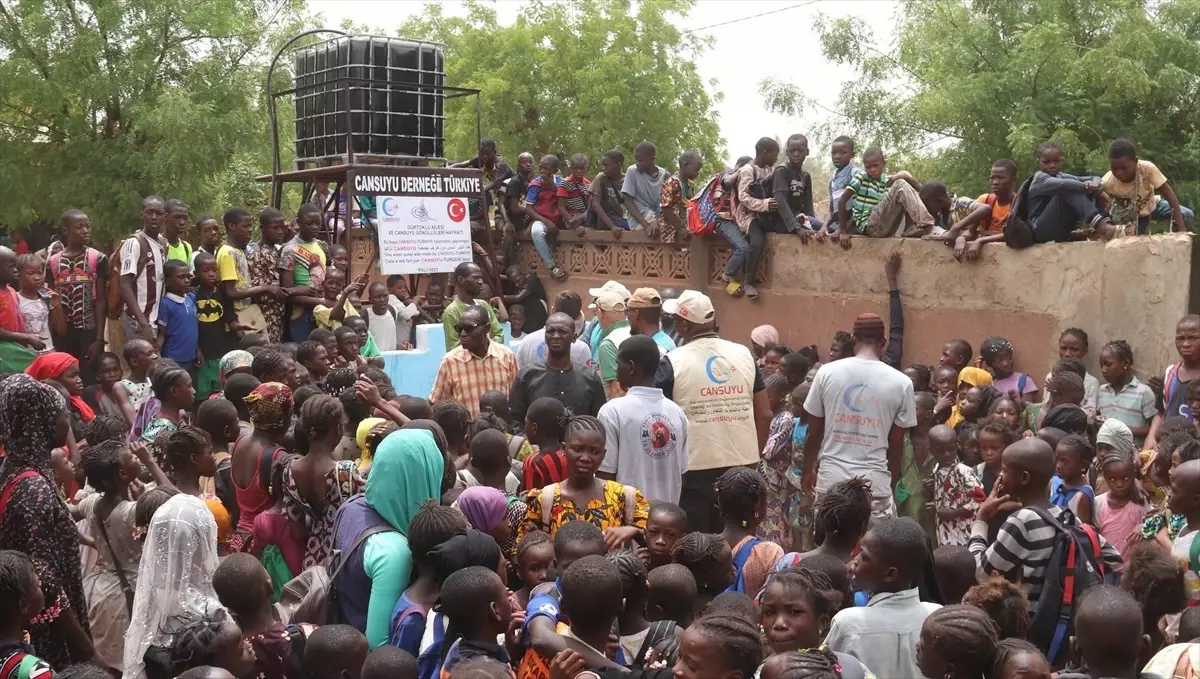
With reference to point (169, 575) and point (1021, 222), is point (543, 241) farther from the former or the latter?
point (169, 575)

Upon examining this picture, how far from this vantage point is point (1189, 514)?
522cm

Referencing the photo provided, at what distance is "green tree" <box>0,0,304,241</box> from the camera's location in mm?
19375

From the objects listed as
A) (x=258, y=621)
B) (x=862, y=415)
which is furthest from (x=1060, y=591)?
(x=258, y=621)

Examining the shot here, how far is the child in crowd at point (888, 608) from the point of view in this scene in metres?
4.18

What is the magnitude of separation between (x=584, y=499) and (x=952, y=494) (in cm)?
261

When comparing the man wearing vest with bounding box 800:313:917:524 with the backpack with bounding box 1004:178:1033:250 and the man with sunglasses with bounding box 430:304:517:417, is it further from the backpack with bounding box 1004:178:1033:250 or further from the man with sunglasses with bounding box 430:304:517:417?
the backpack with bounding box 1004:178:1033:250

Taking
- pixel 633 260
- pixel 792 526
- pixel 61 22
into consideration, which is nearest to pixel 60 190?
pixel 61 22

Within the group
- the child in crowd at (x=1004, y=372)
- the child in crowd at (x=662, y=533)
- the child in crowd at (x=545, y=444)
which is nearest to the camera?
the child in crowd at (x=662, y=533)

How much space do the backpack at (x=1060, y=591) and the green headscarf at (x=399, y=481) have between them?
7.60 feet

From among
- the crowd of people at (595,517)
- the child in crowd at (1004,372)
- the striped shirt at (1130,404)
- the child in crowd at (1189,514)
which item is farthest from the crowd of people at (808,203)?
the child in crowd at (1189,514)

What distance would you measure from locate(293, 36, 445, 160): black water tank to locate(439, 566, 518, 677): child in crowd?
946 cm

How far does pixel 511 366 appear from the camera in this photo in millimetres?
8203

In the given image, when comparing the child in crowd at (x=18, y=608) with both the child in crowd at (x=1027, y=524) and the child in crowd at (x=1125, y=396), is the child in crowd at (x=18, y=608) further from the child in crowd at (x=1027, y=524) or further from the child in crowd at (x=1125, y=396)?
the child in crowd at (x=1125, y=396)

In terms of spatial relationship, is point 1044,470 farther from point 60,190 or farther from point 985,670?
point 60,190
